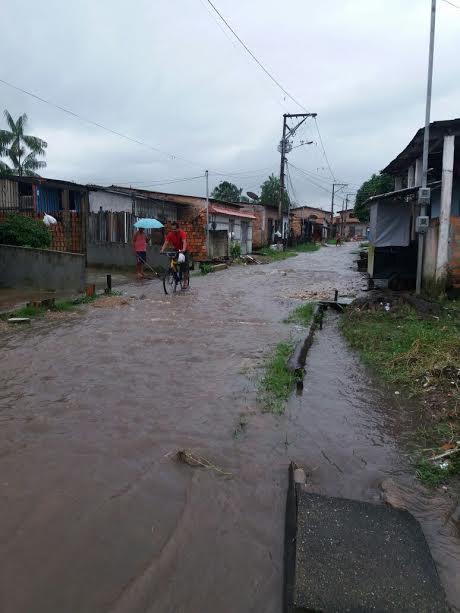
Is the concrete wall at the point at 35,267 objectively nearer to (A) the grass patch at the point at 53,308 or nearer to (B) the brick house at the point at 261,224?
(A) the grass patch at the point at 53,308

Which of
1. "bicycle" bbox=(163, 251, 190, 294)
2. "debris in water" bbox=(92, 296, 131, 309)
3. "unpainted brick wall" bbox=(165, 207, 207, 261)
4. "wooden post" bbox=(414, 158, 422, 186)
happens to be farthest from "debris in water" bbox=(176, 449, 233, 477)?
"unpainted brick wall" bbox=(165, 207, 207, 261)

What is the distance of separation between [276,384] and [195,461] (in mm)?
1936

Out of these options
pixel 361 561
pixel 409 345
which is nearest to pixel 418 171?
pixel 409 345

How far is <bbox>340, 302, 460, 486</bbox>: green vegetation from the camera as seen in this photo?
3929 mm

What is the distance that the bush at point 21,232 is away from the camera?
12102 millimetres

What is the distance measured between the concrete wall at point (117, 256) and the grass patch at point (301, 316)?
9564 millimetres

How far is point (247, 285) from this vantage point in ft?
52.5

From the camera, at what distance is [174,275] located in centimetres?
1344

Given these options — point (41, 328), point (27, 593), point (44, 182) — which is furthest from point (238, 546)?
point (44, 182)

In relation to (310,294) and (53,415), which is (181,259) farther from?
(53,415)

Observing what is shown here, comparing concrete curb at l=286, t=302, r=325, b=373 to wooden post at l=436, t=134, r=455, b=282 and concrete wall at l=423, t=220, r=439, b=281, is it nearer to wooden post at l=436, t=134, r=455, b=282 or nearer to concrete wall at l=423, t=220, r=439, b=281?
wooden post at l=436, t=134, r=455, b=282

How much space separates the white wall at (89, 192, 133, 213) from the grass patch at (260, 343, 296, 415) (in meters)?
17.3

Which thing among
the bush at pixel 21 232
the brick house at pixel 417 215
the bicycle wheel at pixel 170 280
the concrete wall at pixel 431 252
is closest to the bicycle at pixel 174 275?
the bicycle wheel at pixel 170 280

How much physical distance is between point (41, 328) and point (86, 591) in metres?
6.63
